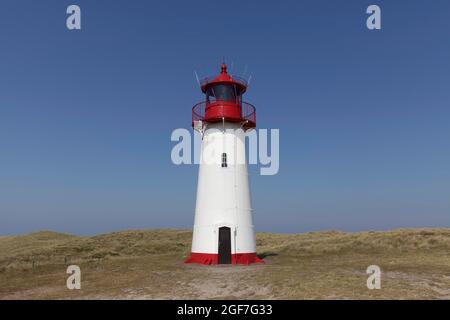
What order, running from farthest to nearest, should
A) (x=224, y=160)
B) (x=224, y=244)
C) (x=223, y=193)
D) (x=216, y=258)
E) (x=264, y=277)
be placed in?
1. (x=224, y=160)
2. (x=223, y=193)
3. (x=224, y=244)
4. (x=216, y=258)
5. (x=264, y=277)

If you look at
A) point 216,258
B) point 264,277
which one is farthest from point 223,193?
point 264,277

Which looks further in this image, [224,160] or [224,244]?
[224,160]

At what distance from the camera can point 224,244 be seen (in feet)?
81.0

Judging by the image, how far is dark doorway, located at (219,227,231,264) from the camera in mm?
24672

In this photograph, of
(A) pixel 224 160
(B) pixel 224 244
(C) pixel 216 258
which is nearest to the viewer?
(C) pixel 216 258

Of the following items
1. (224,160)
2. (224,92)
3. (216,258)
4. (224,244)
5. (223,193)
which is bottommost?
(216,258)

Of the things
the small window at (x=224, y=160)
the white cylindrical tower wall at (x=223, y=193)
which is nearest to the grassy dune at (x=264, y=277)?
the white cylindrical tower wall at (x=223, y=193)

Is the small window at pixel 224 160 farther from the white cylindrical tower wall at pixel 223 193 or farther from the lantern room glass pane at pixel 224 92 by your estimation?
the lantern room glass pane at pixel 224 92

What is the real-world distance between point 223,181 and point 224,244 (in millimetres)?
A: 4326

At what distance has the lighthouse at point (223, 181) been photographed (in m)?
24.7

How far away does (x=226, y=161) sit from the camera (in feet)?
83.8

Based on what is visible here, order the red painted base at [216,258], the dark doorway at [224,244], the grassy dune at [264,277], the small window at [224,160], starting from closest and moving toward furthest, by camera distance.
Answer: the grassy dune at [264,277] → the red painted base at [216,258] → the dark doorway at [224,244] → the small window at [224,160]

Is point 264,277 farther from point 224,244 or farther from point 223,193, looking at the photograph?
point 223,193

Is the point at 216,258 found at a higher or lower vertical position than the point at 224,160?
lower
